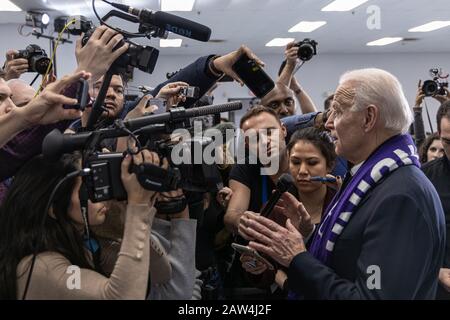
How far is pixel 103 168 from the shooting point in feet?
2.54

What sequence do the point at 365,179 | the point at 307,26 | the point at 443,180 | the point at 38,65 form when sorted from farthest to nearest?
the point at 307,26
the point at 38,65
the point at 443,180
the point at 365,179

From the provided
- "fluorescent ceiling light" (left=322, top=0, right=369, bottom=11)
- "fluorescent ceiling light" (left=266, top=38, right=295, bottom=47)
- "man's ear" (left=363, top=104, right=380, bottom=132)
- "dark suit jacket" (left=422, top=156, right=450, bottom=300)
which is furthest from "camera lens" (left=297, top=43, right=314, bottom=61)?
"fluorescent ceiling light" (left=266, top=38, right=295, bottom=47)

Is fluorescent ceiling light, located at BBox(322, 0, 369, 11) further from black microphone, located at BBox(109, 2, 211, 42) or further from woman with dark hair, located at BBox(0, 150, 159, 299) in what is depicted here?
woman with dark hair, located at BBox(0, 150, 159, 299)

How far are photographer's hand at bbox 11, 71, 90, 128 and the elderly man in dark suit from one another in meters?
0.48

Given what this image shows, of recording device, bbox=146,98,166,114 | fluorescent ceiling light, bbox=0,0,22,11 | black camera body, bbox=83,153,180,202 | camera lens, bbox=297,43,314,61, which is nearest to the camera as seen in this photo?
black camera body, bbox=83,153,180,202

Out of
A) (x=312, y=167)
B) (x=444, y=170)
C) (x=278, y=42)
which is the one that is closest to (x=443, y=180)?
(x=444, y=170)

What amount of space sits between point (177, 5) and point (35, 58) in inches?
139

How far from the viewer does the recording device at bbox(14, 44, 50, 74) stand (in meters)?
1.91

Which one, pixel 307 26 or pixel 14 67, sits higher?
pixel 307 26

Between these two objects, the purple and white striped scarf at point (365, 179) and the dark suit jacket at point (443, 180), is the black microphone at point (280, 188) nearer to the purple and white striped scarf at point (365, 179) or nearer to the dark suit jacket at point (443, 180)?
the purple and white striped scarf at point (365, 179)

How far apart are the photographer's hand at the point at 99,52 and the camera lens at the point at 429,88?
2236 mm

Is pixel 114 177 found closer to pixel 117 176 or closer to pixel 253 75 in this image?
pixel 117 176

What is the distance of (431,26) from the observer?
6836 millimetres
